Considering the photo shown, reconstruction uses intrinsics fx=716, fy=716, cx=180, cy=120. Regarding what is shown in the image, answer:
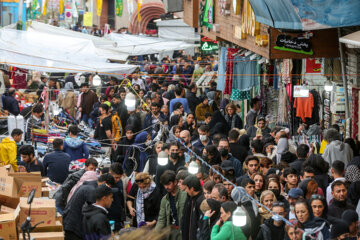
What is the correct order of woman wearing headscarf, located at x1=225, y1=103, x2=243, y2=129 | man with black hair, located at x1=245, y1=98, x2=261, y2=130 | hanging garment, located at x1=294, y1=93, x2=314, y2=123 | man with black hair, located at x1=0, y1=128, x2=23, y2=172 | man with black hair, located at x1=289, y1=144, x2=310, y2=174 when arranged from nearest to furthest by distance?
man with black hair, located at x1=289, y1=144, x2=310, y2=174 → man with black hair, located at x1=0, y1=128, x2=23, y2=172 → hanging garment, located at x1=294, y1=93, x2=314, y2=123 → woman wearing headscarf, located at x1=225, y1=103, x2=243, y2=129 → man with black hair, located at x1=245, y1=98, x2=261, y2=130

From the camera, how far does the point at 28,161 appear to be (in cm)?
1216

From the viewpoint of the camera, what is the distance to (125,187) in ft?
37.0

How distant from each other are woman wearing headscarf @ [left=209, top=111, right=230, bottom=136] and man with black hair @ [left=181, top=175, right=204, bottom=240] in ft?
20.7

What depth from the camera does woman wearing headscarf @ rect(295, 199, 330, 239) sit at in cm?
789

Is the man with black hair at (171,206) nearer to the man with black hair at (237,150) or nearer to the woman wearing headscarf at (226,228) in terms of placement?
the woman wearing headscarf at (226,228)

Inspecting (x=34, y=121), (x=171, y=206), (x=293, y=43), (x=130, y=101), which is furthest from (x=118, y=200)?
(x=130, y=101)

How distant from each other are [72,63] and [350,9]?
962 cm

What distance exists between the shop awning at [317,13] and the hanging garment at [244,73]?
611cm

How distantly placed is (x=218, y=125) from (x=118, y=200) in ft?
19.0

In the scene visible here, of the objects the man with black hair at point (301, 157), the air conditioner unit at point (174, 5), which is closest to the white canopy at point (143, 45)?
the air conditioner unit at point (174, 5)

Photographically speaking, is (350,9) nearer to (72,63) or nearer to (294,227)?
(294,227)

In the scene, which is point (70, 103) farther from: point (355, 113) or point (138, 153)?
point (355, 113)

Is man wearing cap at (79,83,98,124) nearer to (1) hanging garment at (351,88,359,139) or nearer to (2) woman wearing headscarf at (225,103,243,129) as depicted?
(2) woman wearing headscarf at (225,103,243,129)

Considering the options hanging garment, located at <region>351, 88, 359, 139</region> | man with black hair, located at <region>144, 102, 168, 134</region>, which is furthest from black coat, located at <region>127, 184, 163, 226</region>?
man with black hair, located at <region>144, 102, 168, 134</region>
